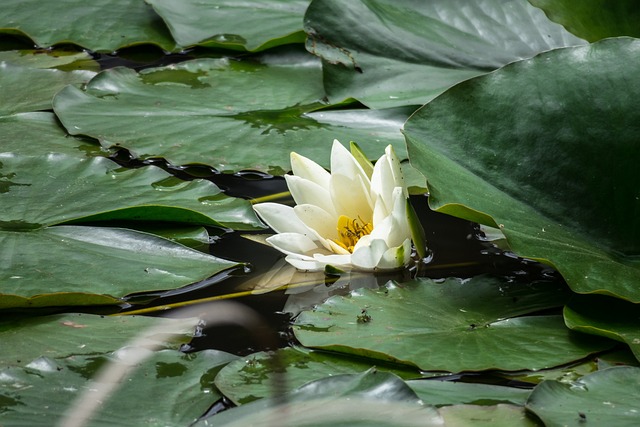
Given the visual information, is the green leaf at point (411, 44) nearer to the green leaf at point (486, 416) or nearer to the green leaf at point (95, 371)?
the green leaf at point (95, 371)

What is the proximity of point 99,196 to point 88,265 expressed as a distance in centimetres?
21

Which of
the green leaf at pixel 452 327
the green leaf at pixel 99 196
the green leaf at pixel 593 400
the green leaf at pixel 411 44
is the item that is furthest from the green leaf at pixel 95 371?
the green leaf at pixel 411 44

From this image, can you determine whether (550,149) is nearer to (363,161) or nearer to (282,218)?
(363,161)

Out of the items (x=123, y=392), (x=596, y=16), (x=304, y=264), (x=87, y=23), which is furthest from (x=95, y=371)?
(x=87, y=23)

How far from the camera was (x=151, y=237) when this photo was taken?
4.82 feet

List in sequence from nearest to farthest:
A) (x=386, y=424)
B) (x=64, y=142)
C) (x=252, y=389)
Result: (x=386, y=424) < (x=252, y=389) < (x=64, y=142)

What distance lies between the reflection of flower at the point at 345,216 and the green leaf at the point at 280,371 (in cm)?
25

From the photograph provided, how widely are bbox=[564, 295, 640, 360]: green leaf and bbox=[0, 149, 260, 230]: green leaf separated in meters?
0.58

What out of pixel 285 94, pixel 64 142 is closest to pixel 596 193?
pixel 285 94

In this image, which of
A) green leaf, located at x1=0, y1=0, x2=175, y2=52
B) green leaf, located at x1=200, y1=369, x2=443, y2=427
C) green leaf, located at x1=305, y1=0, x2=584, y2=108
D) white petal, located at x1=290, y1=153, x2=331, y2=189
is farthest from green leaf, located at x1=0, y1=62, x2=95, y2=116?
green leaf, located at x1=200, y1=369, x2=443, y2=427

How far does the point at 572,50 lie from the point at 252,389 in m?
0.72

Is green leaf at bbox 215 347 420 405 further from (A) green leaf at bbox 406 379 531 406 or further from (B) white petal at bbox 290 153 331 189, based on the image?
(B) white petal at bbox 290 153 331 189

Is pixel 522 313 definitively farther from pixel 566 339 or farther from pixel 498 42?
pixel 498 42

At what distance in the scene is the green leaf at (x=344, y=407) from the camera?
965 millimetres
